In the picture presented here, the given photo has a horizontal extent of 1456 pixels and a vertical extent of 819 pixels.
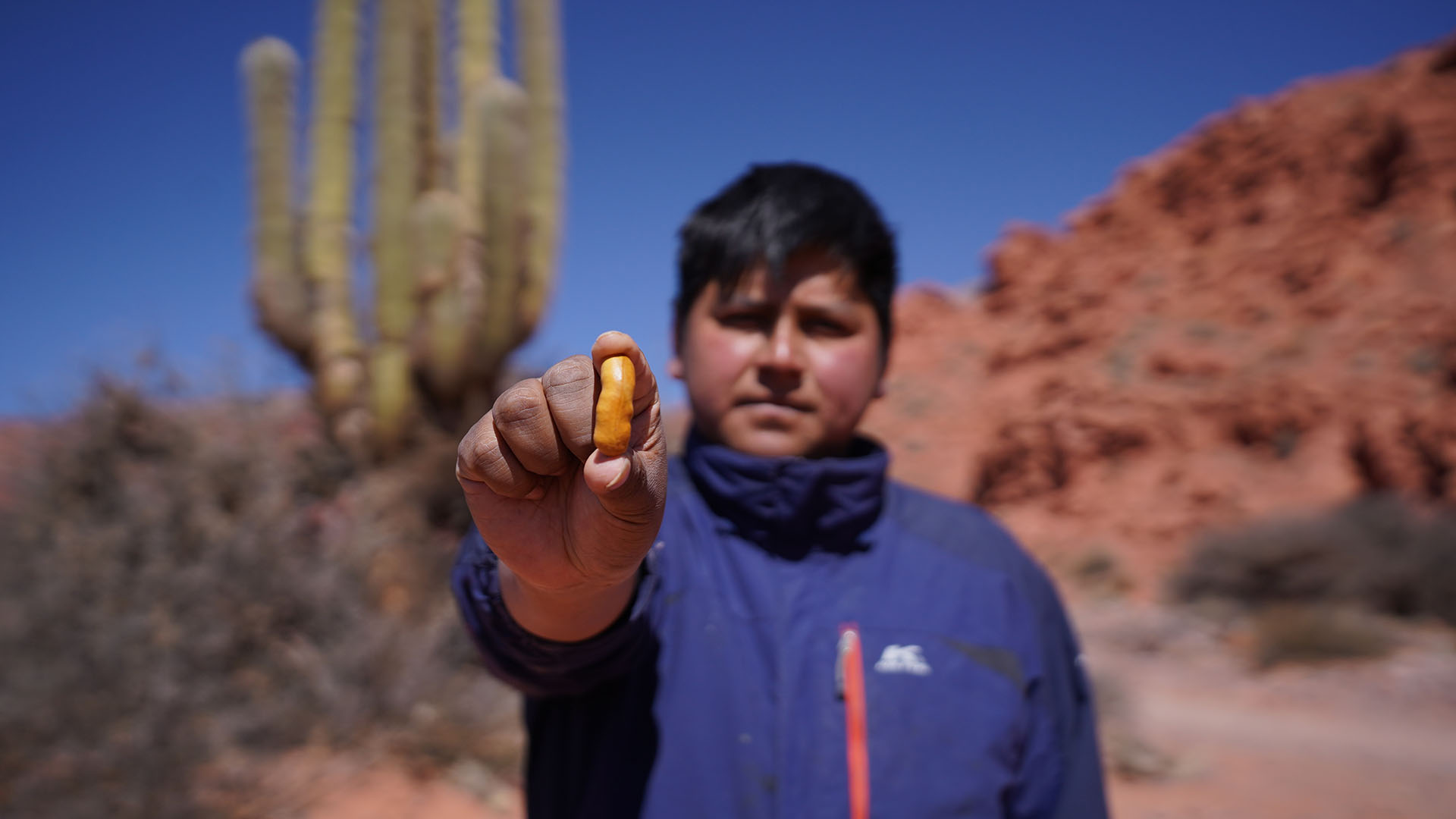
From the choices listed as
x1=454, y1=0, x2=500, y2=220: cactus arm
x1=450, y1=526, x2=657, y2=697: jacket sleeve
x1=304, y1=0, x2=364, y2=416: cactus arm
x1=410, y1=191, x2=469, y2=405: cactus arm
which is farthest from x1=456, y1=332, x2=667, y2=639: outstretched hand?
x1=454, y1=0, x2=500, y2=220: cactus arm

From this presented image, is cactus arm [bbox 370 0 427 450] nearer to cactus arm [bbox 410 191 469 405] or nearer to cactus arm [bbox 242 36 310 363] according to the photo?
cactus arm [bbox 410 191 469 405]

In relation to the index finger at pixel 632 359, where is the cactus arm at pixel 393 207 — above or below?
above

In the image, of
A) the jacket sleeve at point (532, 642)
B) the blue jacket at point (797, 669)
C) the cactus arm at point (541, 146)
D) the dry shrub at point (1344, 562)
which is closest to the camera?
the jacket sleeve at point (532, 642)

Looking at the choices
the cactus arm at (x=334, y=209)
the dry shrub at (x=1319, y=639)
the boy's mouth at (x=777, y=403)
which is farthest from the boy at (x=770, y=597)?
the dry shrub at (x=1319, y=639)

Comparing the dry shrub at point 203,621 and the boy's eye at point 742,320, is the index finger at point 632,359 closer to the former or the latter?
the boy's eye at point 742,320

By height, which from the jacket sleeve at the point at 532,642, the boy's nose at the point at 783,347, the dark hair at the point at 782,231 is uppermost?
the dark hair at the point at 782,231

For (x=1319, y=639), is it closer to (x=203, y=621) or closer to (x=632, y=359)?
(x=203, y=621)

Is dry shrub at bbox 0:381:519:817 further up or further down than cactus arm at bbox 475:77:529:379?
further down
